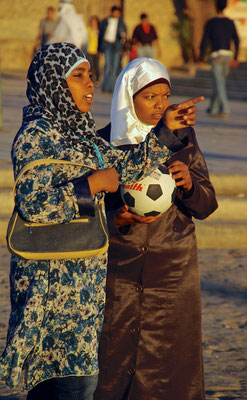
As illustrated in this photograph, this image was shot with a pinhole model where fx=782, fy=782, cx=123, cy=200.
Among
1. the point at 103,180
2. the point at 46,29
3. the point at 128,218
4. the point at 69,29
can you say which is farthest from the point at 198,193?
the point at 46,29

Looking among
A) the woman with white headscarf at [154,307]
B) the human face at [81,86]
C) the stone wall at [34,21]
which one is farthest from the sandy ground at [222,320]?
the stone wall at [34,21]

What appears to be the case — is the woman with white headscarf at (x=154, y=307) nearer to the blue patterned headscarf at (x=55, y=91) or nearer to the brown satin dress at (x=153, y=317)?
the brown satin dress at (x=153, y=317)

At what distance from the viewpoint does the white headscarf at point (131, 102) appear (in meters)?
3.91

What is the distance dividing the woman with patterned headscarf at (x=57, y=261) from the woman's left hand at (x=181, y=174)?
0.43 meters

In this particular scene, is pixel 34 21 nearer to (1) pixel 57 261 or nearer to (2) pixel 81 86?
(2) pixel 81 86

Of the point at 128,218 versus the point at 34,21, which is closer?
the point at 128,218

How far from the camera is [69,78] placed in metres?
3.15

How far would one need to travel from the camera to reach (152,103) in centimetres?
389

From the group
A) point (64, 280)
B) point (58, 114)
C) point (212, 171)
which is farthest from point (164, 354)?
point (212, 171)

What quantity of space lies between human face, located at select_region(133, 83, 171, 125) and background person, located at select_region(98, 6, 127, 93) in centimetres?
1475

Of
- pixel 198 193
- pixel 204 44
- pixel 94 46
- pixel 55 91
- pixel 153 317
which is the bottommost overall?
pixel 94 46

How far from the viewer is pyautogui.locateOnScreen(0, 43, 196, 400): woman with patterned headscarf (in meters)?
2.98

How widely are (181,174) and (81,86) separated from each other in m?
0.68

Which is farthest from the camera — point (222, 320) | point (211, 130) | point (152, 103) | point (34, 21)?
point (34, 21)
